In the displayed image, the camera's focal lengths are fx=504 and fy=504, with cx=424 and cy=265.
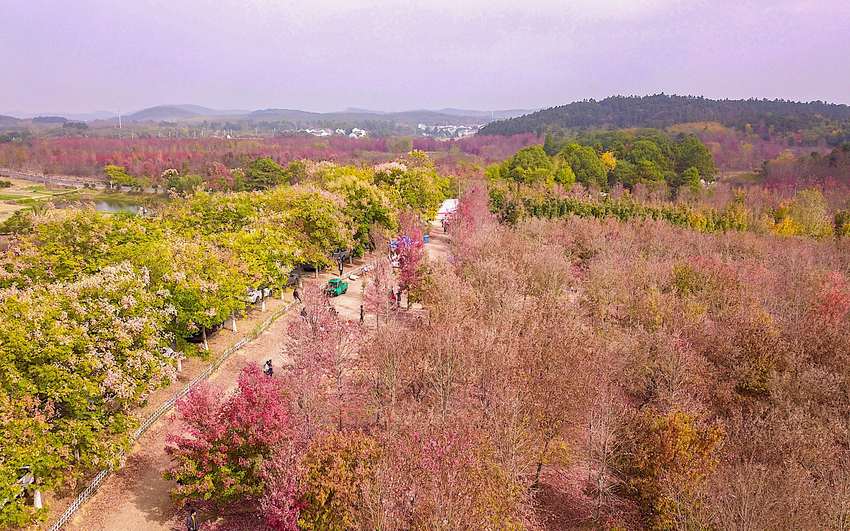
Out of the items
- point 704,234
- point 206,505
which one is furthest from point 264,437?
point 704,234

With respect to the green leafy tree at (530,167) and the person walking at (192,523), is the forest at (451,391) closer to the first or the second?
the person walking at (192,523)

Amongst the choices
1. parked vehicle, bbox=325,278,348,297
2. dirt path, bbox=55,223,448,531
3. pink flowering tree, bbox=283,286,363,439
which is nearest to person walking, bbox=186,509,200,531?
dirt path, bbox=55,223,448,531

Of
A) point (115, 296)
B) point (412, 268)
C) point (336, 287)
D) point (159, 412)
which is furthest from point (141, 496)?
point (336, 287)

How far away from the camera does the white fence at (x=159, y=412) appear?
14.4m

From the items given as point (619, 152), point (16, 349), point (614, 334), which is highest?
point (619, 152)

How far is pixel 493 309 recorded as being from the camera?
2281 centimetres

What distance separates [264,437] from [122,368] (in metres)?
5.63

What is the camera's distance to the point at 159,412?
19266mm

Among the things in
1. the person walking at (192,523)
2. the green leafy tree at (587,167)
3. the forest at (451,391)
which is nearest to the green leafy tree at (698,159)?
the green leafy tree at (587,167)

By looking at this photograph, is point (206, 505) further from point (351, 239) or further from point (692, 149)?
point (692, 149)

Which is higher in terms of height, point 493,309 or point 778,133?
point 778,133

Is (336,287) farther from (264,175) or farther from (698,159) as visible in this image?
(698,159)

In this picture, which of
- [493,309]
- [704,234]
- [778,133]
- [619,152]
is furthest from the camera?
[778,133]

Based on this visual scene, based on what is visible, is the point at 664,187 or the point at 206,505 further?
the point at 664,187
